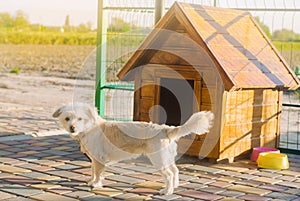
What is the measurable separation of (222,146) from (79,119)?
1.94m

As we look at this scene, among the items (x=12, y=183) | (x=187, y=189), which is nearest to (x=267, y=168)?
(x=187, y=189)

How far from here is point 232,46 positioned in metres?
6.59

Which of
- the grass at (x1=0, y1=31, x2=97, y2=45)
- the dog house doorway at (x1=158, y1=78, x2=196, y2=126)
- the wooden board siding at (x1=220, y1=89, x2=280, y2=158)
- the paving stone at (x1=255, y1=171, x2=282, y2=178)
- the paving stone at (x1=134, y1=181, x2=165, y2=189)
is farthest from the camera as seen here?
the grass at (x1=0, y1=31, x2=97, y2=45)

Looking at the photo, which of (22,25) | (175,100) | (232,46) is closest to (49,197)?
(175,100)

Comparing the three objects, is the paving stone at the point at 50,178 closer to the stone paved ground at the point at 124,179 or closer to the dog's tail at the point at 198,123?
the stone paved ground at the point at 124,179

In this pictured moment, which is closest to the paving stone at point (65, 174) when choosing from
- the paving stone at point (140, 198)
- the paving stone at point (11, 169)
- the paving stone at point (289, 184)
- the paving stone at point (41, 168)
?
the paving stone at point (41, 168)

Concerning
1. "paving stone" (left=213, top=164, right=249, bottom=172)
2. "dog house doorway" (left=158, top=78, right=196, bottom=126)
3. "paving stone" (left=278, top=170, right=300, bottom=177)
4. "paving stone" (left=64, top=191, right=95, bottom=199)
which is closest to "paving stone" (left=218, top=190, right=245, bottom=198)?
"paving stone" (left=213, top=164, right=249, bottom=172)

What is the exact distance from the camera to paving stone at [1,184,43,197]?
15.6 ft

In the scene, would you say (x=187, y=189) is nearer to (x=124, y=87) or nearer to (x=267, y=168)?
(x=267, y=168)

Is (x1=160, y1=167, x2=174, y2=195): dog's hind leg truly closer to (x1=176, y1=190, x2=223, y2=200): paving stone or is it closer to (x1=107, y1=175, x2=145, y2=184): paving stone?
(x1=176, y1=190, x2=223, y2=200): paving stone

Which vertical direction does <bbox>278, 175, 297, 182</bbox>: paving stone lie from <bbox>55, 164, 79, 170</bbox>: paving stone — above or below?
below

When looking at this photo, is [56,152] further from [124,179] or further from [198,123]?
[198,123]

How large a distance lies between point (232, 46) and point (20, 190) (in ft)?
10.2

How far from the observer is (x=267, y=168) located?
6078 millimetres
